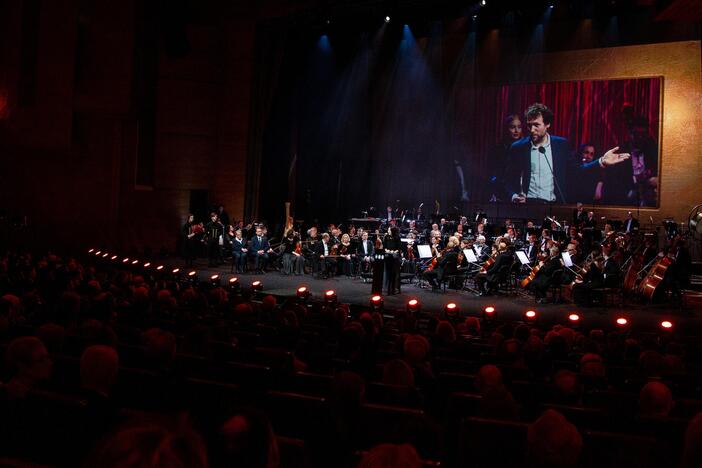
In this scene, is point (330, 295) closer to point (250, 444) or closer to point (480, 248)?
point (480, 248)

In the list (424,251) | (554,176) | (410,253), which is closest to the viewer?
(424,251)

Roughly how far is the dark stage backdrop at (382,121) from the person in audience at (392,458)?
21691 millimetres

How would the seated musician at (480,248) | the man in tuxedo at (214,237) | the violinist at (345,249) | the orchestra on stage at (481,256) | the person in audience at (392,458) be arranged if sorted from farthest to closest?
1. the man in tuxedo at (214,237)
2. the violinist at (345,249)
3. the seated musician at (480,248)
4. the orchestra on stage at (481,256)
5. the person in audience at (392,458)

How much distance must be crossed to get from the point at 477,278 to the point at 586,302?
8.07 feet

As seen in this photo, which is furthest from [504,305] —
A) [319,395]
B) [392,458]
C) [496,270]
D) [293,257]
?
[392,458]

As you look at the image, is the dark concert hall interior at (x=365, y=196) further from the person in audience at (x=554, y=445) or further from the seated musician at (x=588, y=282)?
the person in audience at (x=554, y=445)

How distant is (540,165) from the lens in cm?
2289

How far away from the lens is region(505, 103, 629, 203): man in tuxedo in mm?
22469

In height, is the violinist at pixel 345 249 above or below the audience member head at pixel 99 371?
above

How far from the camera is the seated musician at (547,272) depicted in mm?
14094

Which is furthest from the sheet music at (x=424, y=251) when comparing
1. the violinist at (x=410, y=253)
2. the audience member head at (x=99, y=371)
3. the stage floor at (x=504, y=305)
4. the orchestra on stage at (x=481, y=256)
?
Answer: the audience member head at (x=99, y=371)

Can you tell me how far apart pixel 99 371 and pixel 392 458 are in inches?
91.8

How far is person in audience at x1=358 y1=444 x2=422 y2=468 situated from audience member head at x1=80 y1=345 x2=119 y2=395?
2.22 m

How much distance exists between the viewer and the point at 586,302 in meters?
14.0
